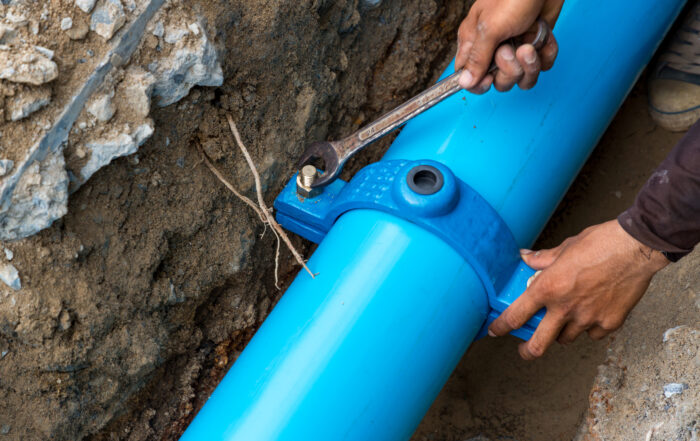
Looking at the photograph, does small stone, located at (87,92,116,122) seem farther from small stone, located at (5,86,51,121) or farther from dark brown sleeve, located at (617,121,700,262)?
dark brown sleeve, located at (617,121,700,262)

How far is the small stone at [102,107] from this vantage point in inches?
45.9

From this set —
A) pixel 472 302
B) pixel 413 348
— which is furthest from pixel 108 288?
pixel 472 302

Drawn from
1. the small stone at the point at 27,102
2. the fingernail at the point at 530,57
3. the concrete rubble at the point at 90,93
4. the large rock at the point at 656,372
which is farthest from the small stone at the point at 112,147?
the large rock at the point at 656,372

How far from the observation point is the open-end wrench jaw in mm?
1376

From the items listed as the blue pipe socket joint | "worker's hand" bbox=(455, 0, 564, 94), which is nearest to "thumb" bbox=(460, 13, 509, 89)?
"worker's hand" bbox=(455, 0, 564, 94)

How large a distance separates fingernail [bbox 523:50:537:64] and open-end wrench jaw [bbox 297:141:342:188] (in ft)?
1.46

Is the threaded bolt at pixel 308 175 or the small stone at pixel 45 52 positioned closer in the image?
the small stone at pixel 45 52

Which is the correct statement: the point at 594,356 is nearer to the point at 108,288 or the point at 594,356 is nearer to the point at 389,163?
the point at 389,163

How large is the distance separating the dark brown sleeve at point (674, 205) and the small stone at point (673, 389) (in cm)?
34

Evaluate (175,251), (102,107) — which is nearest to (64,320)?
(175,251)

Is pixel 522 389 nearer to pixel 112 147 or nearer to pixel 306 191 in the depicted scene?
pixel 306 191

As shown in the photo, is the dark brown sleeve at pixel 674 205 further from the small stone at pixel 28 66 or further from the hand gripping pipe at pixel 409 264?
the small stone at pixel 28 66

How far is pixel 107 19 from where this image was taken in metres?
1.17

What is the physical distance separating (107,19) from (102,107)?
0.16m
